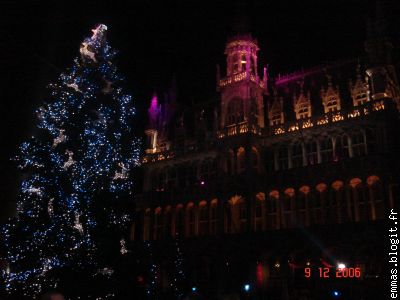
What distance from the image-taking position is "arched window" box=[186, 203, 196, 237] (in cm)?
3722

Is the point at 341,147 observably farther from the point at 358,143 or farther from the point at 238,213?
the point at 238,213

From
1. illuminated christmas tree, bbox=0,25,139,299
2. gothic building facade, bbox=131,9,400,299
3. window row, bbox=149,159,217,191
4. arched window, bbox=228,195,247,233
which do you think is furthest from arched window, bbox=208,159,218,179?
illuminated christmas tree, bbox=0,25,139,299

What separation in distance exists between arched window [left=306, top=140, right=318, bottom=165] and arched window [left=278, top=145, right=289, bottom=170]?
1846 millimetres

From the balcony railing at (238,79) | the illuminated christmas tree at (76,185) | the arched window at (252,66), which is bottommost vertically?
the illuminated christmas tree at (76,185)

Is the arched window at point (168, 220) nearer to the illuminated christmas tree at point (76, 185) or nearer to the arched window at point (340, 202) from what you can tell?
the arched window at point (340, 202)

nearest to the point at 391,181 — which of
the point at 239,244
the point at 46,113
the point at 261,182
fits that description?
the point at 261,182

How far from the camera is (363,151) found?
29641mm

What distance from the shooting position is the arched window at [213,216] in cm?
3574

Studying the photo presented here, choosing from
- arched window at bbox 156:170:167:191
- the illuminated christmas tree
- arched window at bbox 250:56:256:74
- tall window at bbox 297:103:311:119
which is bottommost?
the illuminated christmas tree

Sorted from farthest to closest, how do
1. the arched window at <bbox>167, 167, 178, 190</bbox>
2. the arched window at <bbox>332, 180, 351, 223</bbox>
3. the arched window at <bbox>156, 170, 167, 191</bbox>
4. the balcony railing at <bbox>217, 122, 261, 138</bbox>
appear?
the arched window at <bbox>156, 170, 167, 191</bbox> < the arched window at <bbox>167, 167, 178, 190</bbox> < the balcony railing at <bbox>217, 122, 261, 138</bbox> < the arched window at <bbox>332, 180, 351, 223</bbox>

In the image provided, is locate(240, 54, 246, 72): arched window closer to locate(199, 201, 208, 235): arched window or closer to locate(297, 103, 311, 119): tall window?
locate(297, 103, 311, 119): tall window

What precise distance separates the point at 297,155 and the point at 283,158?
1.21m

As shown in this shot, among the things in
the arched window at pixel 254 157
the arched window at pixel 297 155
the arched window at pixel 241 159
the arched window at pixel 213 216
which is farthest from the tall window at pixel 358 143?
the arched window at pixel 213 216

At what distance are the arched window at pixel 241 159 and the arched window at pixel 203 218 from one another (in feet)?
15.1
